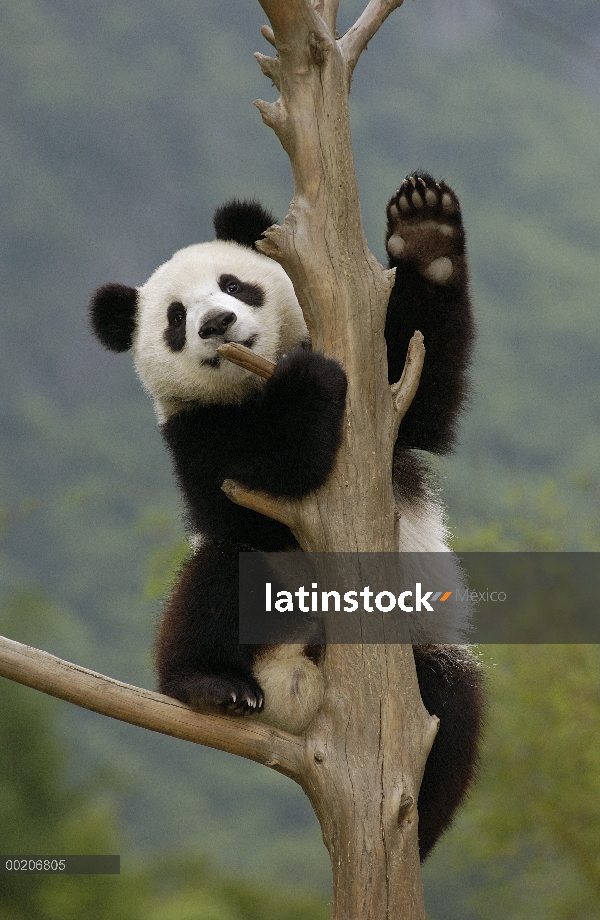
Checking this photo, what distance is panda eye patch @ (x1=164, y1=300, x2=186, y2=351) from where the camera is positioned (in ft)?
10.2

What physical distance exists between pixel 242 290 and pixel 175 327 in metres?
0.24

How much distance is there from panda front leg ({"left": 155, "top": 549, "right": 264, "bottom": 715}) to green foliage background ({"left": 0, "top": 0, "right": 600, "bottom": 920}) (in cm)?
306

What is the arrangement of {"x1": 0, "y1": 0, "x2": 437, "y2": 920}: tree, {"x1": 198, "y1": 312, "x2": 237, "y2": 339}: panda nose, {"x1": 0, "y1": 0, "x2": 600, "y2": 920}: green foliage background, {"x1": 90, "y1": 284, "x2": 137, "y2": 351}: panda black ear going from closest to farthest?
{"x1": 0, "y1": 0, "x2": 437, "y2": 920}: tree
{"x1": 198, "y1": 312, "x2": 237, "y2": 339}: panda nose
{"x1": 90, "y1": 284, "x2": 137, "y2": 351}: panda black ear
{"x1": 0, "y1": 0, "x2": 600, "y2": 920}: green foliage background

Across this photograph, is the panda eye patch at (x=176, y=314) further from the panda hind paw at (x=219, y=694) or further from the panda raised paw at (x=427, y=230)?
the panda hind paw at (x=219, y=694)

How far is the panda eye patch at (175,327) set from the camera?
10.2 ft

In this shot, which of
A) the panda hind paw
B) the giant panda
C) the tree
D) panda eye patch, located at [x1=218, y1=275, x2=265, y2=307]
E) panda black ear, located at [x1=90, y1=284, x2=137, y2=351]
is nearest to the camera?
the tree

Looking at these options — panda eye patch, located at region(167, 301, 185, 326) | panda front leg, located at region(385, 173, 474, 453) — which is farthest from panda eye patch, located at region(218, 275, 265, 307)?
panda front leg, located at region(385, 173, 474, 453)

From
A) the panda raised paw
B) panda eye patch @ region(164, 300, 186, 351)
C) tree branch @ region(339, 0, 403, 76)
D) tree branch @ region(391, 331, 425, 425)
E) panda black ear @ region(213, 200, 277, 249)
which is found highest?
tree branch @ region(339, 0, 403, 76)

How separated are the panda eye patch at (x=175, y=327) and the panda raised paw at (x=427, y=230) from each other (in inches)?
26.2

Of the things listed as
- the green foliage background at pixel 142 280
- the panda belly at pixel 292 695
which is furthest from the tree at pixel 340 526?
the green foliage background at pixel 142 280

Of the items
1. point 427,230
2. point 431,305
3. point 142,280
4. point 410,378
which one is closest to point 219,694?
point 410,378

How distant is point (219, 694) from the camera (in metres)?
2.64

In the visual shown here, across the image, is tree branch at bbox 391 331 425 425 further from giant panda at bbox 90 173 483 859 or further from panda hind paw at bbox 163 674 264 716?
panda hind paw at bbox 163 674 264 716

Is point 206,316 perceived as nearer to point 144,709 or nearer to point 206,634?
point 206,634
